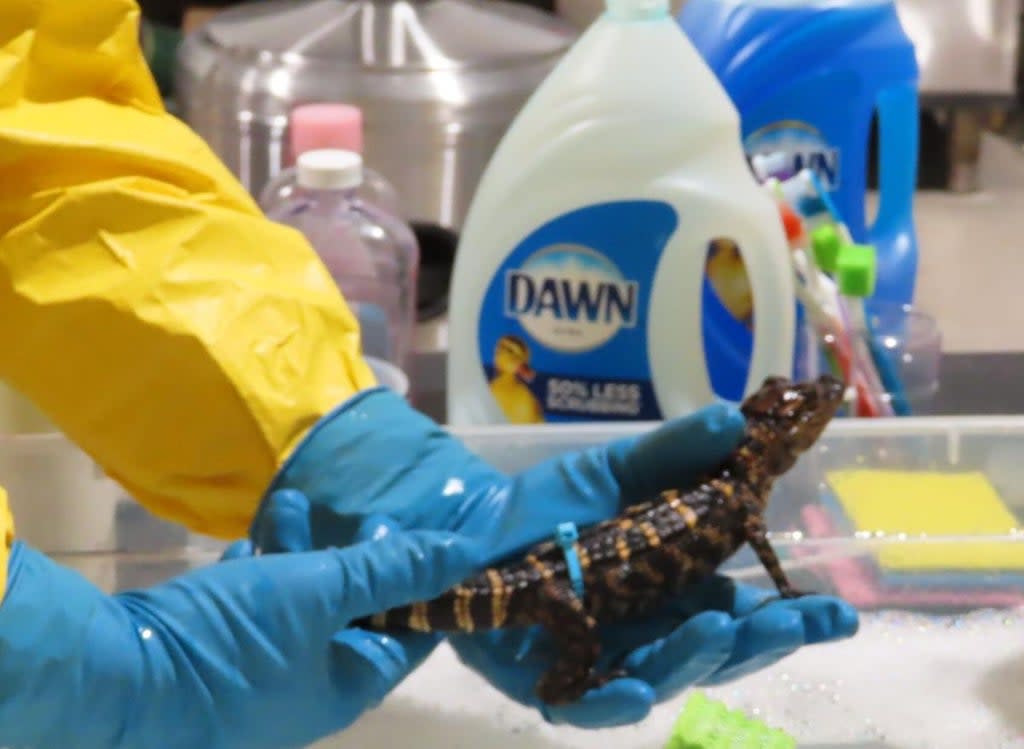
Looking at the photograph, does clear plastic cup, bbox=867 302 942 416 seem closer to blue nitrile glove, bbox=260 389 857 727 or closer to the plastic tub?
the plastic tub

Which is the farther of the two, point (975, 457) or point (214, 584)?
point (975, 457)

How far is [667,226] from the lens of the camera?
90cm

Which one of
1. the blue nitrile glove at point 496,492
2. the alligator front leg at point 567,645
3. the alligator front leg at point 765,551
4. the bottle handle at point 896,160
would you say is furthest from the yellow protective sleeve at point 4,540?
the bottle handle at point 896,160

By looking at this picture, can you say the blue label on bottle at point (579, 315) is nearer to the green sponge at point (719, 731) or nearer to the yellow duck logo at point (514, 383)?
the yellow duck logo at point (514, 383)

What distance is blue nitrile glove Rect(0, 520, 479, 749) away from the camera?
0.53 meters

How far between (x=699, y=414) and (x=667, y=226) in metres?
0.26

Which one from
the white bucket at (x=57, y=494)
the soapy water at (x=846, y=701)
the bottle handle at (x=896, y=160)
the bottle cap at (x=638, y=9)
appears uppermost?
the bottle cap at (x=638, y=9)

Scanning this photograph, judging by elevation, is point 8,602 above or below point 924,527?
above

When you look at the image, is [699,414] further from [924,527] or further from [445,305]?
[445,305]

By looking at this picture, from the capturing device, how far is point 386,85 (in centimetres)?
118

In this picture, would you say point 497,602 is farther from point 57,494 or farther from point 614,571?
point 57,494

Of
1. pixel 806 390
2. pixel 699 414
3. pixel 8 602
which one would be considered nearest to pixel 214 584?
pixel 8 602

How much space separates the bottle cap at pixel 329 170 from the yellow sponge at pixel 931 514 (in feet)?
1.29

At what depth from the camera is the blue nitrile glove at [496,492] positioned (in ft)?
2.24
